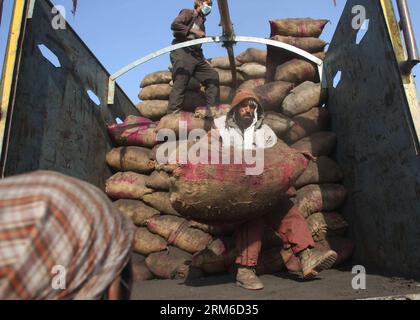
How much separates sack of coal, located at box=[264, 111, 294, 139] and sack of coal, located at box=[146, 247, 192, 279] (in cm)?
138

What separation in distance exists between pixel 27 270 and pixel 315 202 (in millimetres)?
2430

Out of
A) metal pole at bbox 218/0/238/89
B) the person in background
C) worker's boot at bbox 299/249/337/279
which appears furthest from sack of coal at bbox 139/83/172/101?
the person in background

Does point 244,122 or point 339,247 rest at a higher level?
point 244,122

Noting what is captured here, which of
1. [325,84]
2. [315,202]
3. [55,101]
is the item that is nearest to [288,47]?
[325,84]

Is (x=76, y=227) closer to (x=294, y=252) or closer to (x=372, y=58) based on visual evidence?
(x=294, y=252)

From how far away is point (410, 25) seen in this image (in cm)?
205

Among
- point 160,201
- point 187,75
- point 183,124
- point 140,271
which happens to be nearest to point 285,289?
point 140,271

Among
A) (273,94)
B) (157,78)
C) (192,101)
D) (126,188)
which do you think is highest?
(157,78)

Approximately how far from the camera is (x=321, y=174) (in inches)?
119

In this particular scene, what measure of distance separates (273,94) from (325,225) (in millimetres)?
1473

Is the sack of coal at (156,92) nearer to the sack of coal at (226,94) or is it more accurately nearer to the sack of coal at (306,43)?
the sack of coal at (226,94)

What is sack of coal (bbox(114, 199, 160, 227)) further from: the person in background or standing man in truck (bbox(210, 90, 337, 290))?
the person in background

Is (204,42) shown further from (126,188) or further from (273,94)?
(126,188)

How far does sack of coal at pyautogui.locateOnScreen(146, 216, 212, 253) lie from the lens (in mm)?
2748
